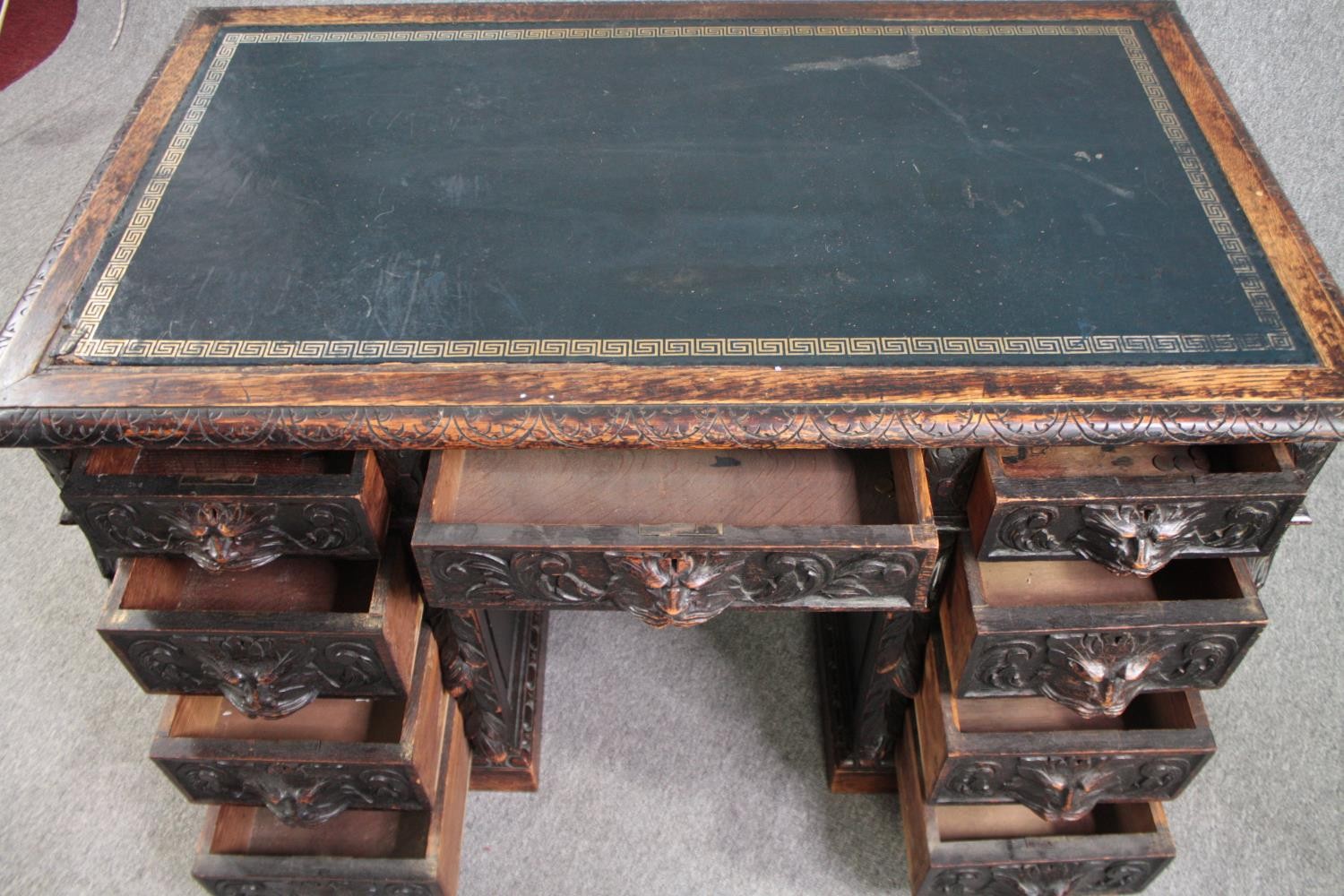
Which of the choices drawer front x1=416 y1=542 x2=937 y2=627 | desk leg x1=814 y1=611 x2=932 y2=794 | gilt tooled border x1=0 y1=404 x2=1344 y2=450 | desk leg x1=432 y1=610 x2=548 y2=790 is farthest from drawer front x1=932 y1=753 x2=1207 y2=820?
desk leg x1=432 y1=610 x2=548 y2=790

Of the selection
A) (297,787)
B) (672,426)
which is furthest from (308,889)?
(672,426)

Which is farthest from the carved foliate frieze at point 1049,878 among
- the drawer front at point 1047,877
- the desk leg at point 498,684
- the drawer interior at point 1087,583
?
the desk leg at point 498,684

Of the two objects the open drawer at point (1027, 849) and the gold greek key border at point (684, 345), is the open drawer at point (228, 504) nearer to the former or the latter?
the gold greek key border at point (684, 345)

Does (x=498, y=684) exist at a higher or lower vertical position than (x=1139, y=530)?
lower

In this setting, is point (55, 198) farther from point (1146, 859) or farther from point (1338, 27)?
point (1338, 27)

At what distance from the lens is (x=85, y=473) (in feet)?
3.32

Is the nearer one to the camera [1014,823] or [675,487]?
[675,487]

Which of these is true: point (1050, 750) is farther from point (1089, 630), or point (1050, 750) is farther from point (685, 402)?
point (685, 402)

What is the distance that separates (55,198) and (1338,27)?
7.86 ft

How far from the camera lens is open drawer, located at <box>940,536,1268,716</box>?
1.03 meters

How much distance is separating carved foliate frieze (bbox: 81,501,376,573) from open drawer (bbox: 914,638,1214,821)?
Answer: 1.97 feet

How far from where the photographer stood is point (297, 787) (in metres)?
1.15

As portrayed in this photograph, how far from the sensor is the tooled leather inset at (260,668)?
1.05 m

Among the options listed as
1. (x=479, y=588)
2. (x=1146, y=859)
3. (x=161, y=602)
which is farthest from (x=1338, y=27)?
(x=161, y=602)
